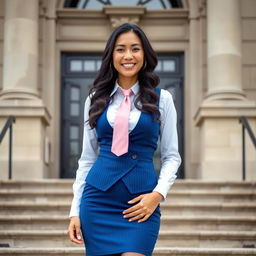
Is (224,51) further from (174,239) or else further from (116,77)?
(116,77)

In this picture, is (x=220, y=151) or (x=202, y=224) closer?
(x=202, y=224)

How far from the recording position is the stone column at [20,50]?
36.5 ft

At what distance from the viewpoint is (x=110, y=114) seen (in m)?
3.01

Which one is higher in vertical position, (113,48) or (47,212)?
(113,48)

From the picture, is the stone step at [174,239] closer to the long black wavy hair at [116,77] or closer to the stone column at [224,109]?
the stone column at [224,109]

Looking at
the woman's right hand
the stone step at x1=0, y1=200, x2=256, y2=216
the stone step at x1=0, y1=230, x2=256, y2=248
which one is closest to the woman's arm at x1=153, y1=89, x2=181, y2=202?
the woman's right hand

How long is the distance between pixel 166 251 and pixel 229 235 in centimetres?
115

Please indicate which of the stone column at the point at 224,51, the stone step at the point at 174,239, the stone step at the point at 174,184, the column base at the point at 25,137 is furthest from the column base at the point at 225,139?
the stone step at the point at 174,239

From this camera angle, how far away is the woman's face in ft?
9.93

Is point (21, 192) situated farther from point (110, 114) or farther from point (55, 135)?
point (110, 114)

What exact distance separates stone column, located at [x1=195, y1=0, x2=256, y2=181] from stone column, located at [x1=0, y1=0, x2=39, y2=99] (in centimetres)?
301

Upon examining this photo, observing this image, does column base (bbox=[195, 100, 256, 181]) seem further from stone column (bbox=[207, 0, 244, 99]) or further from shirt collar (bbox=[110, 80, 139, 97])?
shirt collar (bbox=[110, 80, 139, 97])

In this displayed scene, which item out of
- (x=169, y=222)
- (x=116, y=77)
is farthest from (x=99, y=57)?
(x=116, y=77)

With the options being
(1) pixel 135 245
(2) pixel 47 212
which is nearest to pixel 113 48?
(1) pixel 135 245
